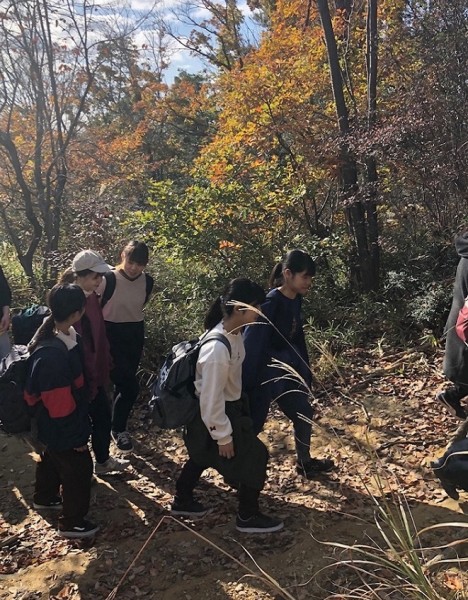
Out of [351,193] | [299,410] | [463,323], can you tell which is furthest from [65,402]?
[351,193]

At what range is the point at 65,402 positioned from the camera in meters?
3.05

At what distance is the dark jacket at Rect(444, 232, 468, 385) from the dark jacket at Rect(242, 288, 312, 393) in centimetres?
103

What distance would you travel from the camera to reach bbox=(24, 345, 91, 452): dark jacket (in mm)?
2990

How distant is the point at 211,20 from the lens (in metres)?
19.6

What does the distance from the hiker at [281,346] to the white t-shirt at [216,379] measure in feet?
1.09

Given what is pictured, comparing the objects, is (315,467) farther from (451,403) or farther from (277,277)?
(277,277)

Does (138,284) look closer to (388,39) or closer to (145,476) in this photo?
(145,476)

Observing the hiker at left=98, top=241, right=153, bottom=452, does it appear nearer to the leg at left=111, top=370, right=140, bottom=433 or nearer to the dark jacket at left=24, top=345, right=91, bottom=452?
the leg at left=111, top=370, right=140, bottom=433

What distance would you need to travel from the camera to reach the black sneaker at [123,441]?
459 cm

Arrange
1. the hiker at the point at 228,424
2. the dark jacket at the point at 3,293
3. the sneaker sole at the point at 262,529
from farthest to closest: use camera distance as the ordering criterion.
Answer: the dark jacket at the point at 3,293
the sneaker sole at the point at 262,529
the hiker at the point at 228,424

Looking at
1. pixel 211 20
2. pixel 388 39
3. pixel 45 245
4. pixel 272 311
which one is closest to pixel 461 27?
pixel 388 39

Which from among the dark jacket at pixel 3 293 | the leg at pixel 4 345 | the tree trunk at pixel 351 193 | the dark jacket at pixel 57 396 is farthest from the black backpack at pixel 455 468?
the tree trunk at pixel 351 193

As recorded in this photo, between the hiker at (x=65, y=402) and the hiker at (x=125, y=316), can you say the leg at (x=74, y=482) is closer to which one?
the hiker at (x=65, y=402)

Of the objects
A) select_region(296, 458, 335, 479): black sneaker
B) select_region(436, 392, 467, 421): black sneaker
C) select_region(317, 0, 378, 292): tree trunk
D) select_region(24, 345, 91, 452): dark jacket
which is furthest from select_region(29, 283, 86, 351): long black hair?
select_region(317, 0, 378, 292): tree trunk
